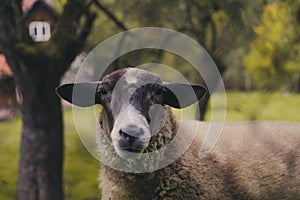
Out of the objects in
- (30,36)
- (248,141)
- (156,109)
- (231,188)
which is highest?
(30,36)

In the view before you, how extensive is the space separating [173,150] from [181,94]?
0.47 m

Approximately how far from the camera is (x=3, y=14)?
23.0 ft

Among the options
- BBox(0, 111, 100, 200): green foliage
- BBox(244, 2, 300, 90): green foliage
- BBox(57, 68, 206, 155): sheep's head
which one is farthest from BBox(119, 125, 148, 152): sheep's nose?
BBox(0, 111, 100, 200): green foliage

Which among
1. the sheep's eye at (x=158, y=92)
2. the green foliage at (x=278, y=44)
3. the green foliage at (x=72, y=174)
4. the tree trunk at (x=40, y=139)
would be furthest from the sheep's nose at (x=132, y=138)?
the green foliage at (x=72, y=174)

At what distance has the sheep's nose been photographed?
12.0 ft

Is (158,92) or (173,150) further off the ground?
(158,92)

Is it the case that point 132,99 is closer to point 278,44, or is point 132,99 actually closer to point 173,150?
point 173,150

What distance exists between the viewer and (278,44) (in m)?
8.07

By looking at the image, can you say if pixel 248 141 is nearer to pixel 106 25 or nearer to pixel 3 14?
pixel 3 14

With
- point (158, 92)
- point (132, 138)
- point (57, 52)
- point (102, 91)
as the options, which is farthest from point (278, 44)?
point (132, 138)

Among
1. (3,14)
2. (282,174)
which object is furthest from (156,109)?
(3,14)

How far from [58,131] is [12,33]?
167 centimetres

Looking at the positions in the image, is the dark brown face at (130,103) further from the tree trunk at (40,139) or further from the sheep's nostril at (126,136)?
the tree trunk at (40,139)

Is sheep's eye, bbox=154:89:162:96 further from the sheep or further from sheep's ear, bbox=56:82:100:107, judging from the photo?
sheep's ear, bbox=56:82:100:107
